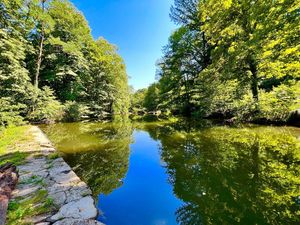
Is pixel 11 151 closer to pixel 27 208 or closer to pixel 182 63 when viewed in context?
pixel 27 208

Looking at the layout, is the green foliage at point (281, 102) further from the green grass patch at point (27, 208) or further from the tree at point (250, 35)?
the green grass patch at point (27, 208)

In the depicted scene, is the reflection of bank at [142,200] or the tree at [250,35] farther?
the tree at [250,35]

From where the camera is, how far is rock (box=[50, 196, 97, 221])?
7.77ft

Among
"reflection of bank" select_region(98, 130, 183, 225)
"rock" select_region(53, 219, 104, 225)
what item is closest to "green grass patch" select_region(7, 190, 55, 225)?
"rock" select_region(53, 219, 104, 225)

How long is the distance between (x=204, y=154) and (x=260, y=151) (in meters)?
1.73

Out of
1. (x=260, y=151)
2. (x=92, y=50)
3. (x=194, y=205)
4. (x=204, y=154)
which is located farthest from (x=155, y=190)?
(x=92, y=50)

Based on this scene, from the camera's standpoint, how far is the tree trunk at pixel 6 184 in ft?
7.93

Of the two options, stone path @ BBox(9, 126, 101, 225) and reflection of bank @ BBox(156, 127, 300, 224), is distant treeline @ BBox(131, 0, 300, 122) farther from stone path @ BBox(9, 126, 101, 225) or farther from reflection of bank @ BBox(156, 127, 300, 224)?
stone path @ BBox(9, 126, 101, 225)

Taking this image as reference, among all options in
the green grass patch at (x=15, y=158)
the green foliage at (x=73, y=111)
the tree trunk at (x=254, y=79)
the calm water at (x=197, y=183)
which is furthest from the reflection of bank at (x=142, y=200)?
the green foliage at (x=73, y=111)

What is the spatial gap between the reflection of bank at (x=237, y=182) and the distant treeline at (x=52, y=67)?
9.38 m

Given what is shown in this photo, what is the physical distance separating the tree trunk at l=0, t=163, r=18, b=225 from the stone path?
108 mm

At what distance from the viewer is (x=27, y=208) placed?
260cm

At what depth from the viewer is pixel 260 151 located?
5.75 m

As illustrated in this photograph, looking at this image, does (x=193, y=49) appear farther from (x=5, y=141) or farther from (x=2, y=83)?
(x=5, y=141)
